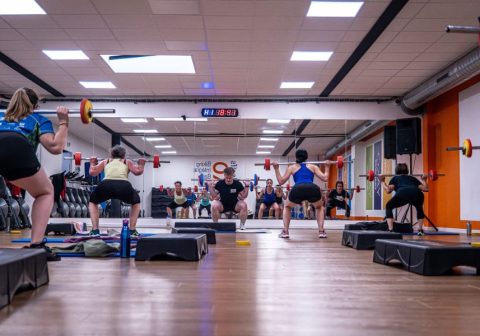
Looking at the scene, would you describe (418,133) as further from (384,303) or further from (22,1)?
(384,303)

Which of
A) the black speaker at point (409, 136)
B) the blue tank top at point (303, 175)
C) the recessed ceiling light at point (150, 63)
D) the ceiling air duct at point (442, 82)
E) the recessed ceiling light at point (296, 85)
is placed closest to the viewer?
the blue tank top at point (303, 175)

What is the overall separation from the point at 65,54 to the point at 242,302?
21.6ft

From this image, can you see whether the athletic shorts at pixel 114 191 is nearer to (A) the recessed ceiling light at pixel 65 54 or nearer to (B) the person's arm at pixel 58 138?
(B) the person's arm at pixel 58 138

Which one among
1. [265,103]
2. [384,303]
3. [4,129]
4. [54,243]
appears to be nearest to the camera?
[384,303]

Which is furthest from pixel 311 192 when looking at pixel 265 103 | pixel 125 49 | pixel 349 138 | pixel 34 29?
pixel 349 138

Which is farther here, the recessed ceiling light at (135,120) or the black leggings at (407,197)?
the recessed ceiling light at (135,120)

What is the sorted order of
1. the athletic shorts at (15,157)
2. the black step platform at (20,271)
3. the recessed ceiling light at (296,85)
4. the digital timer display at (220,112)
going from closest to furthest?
the black step platform at (20,271) → the athletic shorts at (15,157) → the recessed ceiling light at (296,85) → the digital timer display at (220,112)

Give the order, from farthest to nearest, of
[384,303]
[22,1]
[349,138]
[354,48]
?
[349,138] → [354,48] → [22,1] → [384,303]

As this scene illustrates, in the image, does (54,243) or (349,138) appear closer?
(54,243)

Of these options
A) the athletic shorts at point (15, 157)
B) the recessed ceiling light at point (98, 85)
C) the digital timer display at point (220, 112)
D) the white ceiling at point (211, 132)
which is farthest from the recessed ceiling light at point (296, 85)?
the athletic shorts at point (15, 157)

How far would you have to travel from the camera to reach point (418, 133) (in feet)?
31.3

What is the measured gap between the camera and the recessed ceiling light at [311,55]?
706 cm

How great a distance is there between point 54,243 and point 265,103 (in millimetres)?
6415

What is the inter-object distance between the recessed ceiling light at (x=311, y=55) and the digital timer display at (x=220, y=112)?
294 centimetres
